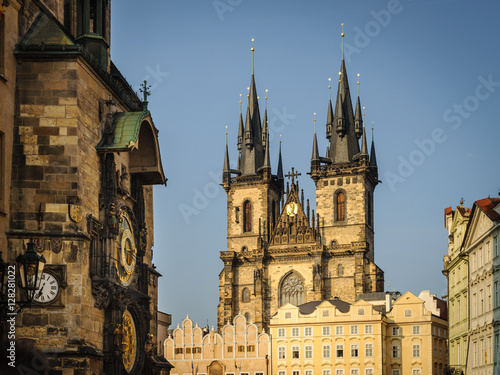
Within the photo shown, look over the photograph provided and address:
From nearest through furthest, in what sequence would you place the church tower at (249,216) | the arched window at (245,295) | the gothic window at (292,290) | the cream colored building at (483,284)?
the cream colored building at (483,284)
the gothic window at (292,290)
the church tower at (249,216)
the arched window at (245,295)

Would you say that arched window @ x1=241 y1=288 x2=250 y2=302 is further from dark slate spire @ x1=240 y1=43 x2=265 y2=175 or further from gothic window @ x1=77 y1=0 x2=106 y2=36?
gothic window @ x1=77 y1=0 x2=106 y2=36

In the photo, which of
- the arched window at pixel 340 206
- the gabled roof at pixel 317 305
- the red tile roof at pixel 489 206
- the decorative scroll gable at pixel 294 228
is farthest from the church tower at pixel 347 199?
the red tile roof at pixel 489 206

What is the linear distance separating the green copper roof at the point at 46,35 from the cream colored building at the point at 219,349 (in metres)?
63.1

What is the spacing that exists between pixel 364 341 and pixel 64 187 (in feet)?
196

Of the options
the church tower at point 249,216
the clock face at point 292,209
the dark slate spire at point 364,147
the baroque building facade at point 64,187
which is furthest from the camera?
the clock face at point 292,209

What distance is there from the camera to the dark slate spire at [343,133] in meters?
92.9

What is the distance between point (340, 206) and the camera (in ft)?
299

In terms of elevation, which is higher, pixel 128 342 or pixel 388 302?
pixel 388 302

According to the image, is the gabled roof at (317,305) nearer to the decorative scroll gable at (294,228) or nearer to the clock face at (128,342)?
the decorative scroll gable at (294,228)

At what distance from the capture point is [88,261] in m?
16.2

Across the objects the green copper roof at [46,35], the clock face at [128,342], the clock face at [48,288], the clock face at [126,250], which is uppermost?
the green copper roof at [46,35]

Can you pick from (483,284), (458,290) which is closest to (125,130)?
(483,284)

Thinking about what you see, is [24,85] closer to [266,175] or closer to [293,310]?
[293,310]

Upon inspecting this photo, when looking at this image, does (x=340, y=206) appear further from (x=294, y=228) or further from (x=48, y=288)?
(x=48, y=288)
